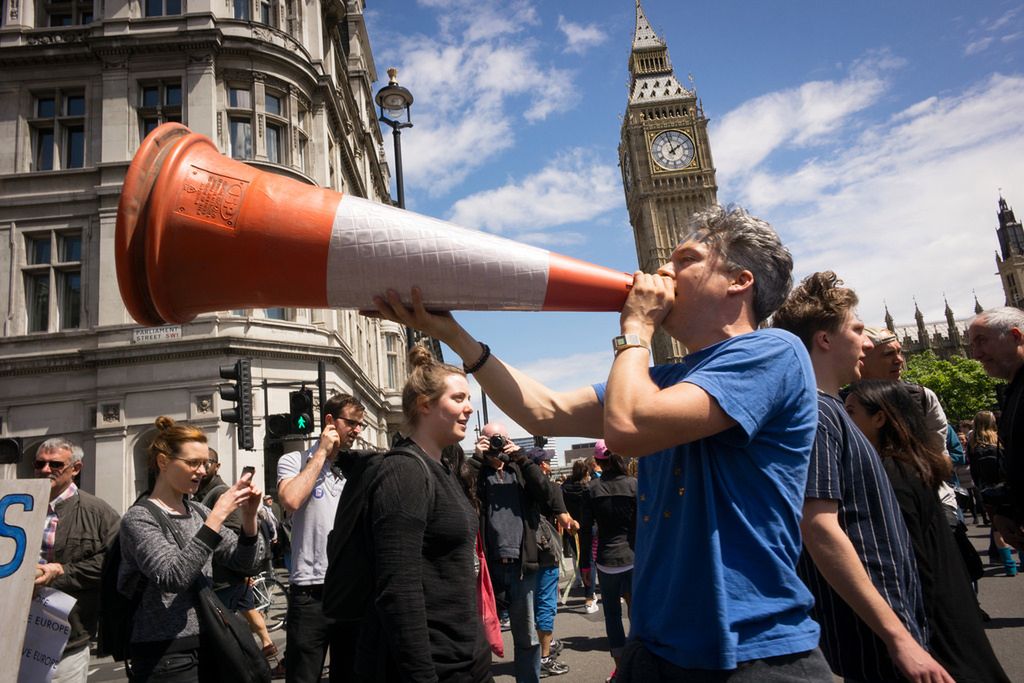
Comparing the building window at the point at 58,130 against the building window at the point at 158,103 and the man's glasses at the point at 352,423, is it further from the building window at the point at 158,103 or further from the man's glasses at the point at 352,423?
the man's glasses at the point at 352,423

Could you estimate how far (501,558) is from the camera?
5.87 m

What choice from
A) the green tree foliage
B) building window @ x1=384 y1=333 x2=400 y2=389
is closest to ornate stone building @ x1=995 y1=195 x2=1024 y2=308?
the green tree foliage

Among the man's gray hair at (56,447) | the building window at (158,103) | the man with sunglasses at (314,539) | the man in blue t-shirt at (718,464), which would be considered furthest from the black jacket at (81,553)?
the building window at (158,103)

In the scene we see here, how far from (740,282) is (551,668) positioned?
563cm

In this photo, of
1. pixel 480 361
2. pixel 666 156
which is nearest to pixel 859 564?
pixel 480 361

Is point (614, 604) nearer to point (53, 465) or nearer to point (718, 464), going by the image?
point (53, 465)

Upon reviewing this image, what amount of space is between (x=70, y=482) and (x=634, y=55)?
98867 millimetres

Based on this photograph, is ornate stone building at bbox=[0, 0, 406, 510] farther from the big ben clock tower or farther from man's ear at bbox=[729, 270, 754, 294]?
the big ben clock tower

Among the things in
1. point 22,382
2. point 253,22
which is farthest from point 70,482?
point 253,22

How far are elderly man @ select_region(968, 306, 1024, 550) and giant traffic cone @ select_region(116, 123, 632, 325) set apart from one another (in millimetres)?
2757

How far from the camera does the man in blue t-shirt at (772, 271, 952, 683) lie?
6.71 feet

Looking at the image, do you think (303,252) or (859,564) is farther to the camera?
(859,564)

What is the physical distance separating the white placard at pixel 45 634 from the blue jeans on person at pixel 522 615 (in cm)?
297

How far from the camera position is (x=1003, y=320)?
150 inches
